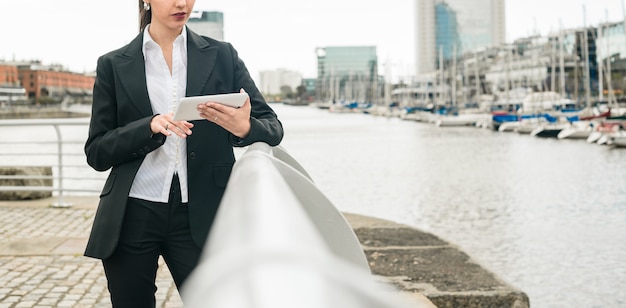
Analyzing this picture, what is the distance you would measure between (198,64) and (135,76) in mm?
219

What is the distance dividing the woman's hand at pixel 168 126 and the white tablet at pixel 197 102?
0.08m

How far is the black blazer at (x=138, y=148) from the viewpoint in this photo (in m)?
2.64

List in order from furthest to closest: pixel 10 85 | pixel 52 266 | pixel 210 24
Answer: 1. pixel 10 85
2. pixel 52 266
3. pixel 210 24

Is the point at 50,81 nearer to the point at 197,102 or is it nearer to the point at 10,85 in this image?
the point at 10,85

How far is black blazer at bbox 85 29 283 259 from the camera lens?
2.64 meters

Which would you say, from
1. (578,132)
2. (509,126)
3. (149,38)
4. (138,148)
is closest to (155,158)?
(138,148)

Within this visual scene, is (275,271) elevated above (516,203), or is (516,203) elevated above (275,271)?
(275,271)

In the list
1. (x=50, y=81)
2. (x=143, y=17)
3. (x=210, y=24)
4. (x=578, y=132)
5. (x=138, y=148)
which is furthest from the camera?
(x=50, y=81)

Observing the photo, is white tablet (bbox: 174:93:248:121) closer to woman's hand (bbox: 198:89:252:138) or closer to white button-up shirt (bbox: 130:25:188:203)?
woman's hand (bbox: 198:89:252:138)

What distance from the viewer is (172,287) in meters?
6.57

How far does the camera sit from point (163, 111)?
9.05 ft

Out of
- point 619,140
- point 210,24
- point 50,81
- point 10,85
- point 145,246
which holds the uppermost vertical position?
point 50,81

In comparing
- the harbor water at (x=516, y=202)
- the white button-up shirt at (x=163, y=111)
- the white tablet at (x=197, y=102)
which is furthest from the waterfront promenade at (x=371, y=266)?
the white tablet at (x=197, y=102)

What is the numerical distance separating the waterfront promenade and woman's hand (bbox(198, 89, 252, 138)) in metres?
2.04
